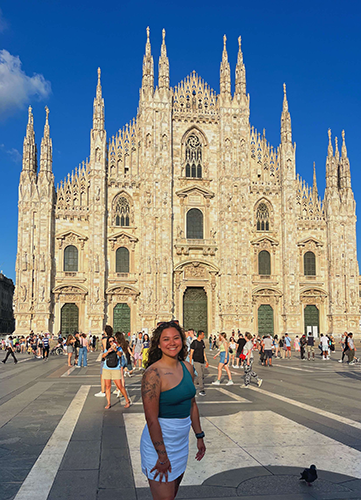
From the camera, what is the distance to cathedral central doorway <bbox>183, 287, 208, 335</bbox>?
4062cm

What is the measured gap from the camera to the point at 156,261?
127 feet

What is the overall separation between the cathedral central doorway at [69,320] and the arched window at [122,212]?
24.6ft

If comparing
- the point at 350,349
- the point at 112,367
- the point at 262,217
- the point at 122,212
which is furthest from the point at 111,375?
the point at 262,217

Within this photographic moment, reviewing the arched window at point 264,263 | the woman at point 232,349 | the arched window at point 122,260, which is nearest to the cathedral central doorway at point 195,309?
the arched window at point 264,263

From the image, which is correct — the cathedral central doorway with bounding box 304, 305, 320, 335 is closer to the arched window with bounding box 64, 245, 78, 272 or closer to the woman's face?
the arched window with bounding box 64, 245, 78, 272

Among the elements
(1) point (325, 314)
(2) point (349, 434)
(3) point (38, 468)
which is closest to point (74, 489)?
(3) point (38, 468)

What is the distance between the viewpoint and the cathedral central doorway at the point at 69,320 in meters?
38.6

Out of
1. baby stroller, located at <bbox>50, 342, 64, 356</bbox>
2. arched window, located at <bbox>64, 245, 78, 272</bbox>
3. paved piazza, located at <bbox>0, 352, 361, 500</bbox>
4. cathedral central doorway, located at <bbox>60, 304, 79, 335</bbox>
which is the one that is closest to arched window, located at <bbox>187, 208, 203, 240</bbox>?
arched window, located at <bbox>64, 245, 78, 272</bbox>

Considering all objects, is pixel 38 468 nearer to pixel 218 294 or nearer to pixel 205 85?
pixel 218 294

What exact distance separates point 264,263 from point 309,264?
152 inches

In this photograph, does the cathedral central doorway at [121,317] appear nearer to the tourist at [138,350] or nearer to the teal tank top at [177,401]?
the tourist at [138,350]

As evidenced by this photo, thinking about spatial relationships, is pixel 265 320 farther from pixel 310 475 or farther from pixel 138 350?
pixel 310 475

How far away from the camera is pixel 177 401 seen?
12.2 ft

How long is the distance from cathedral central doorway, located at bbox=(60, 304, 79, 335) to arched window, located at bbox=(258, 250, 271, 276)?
49.3ft
